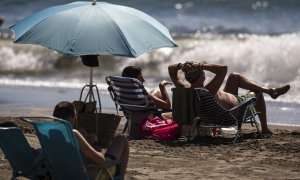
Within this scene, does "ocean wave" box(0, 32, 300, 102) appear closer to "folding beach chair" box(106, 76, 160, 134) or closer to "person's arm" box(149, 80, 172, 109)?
"person's arm" box(149, 80, 172, 109)

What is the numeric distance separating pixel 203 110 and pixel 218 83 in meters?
0.32

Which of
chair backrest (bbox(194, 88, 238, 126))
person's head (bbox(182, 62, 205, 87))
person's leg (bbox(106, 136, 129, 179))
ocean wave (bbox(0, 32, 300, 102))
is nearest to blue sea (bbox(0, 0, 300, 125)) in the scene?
ocean wave (bbox(0, 32, 300, 102))

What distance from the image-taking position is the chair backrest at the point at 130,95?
9484mm

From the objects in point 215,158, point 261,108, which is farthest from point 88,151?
point 261,108

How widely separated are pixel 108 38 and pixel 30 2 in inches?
880

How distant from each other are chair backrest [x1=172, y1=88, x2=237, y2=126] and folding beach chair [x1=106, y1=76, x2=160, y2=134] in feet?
1.01

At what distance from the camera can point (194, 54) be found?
824 inches

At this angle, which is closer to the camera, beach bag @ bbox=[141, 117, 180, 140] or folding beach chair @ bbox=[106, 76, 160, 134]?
folding beach chair @ bbox=[106, 76, 160, 134]

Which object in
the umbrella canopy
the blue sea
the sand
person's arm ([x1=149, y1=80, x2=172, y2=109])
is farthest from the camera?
the blue sea

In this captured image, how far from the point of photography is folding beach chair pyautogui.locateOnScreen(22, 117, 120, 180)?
611 cm

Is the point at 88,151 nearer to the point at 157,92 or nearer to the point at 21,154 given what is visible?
the point at 21,154

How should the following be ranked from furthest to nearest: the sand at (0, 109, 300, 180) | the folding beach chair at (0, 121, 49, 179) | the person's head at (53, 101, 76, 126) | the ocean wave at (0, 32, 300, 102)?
the ocean wave at (0, 32, 300, 102)
the sand at (0, 109, 300, 180)
the folding beach chair at (0, 121, 49, 179)
the person's head at (53, 101, 76, 126)

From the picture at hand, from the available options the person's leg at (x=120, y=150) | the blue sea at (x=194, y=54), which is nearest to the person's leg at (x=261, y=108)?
the blue sea at (x=194, y=54)

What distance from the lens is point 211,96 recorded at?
9227mm
